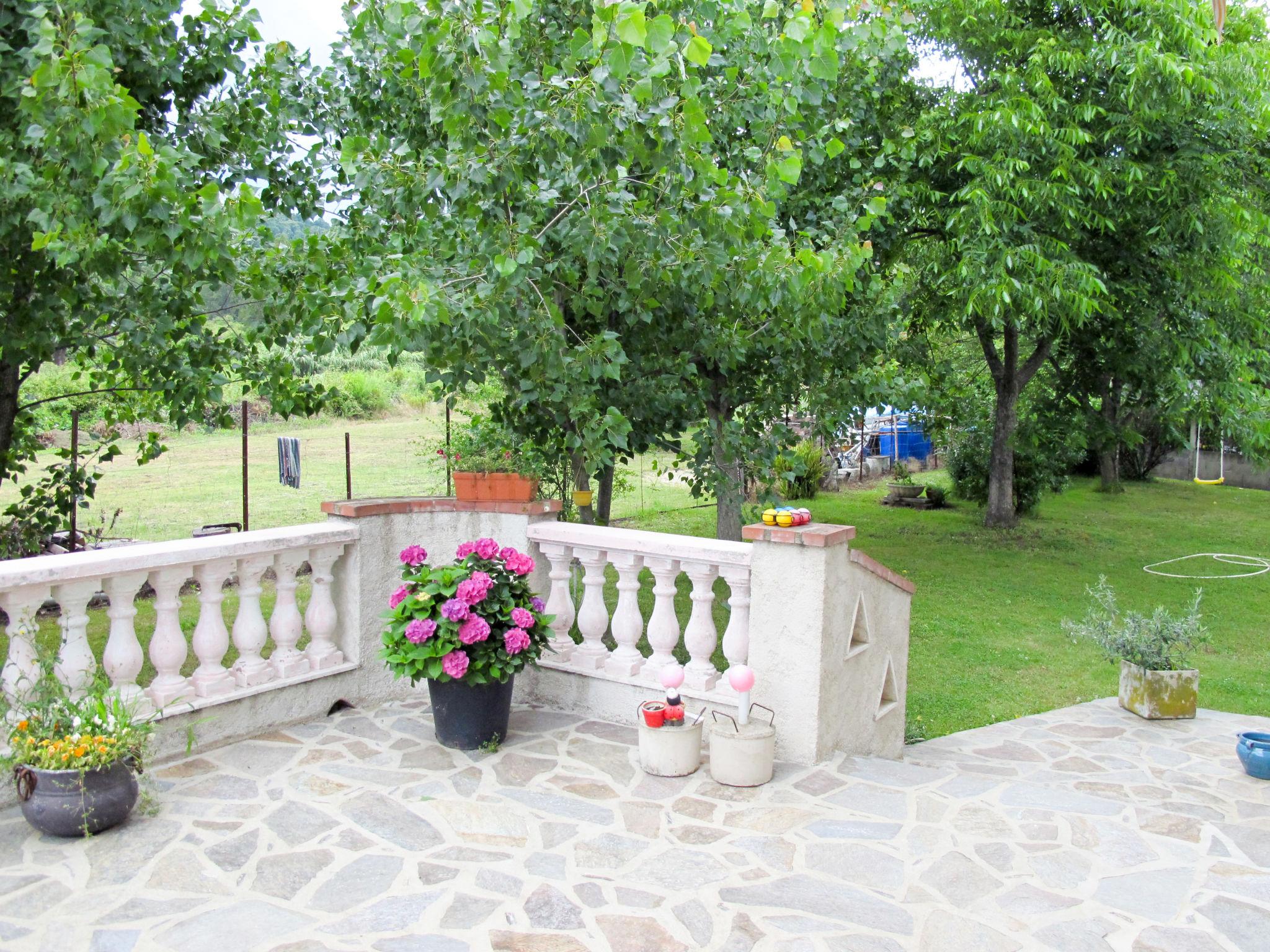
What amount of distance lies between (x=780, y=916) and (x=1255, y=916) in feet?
4.80

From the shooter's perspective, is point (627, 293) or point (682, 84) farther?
point (627, 293)

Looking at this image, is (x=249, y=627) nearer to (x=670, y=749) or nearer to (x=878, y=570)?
(x=670, y=749)

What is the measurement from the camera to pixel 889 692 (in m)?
4.74

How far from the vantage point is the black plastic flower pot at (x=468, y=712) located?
402 centimetres

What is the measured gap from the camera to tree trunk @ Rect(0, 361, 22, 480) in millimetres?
5879

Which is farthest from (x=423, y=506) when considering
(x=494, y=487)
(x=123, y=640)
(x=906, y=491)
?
(x=906, y=491)

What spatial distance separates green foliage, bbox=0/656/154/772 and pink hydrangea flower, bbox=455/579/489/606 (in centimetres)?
119

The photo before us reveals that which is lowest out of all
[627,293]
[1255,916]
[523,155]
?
[1255,916]

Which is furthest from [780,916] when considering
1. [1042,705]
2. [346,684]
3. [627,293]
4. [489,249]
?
[1042,705]

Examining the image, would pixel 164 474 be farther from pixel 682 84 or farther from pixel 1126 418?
pixel 1126 418

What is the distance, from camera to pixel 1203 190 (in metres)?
A: 9.02

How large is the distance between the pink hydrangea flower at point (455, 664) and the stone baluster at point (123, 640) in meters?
1.16

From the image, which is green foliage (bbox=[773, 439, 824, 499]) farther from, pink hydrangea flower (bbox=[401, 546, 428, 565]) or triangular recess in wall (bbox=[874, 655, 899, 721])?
pink hydrangea flower (bbox=[401, 546, 428, 565])

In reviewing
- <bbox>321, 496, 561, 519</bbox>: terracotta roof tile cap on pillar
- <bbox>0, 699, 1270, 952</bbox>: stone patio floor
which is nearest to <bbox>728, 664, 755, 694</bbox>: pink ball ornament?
<bbox>0, 699, 1270, 952</bbox>: stone patio floor
